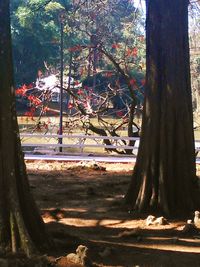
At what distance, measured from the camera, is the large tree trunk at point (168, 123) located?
29.4 feet

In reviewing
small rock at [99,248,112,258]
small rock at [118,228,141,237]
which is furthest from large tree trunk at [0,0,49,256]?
small rock at [118,228,141,237]

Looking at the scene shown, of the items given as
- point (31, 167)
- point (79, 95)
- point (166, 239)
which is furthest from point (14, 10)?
point (166, 239)

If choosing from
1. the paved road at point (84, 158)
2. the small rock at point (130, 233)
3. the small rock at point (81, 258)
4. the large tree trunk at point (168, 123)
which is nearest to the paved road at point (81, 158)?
the paved road at point (84, 158)

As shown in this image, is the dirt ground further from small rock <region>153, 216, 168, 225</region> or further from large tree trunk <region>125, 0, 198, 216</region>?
large tree trunk <region>125, 0, 198, 216</region>

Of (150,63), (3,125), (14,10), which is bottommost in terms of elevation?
(3,125)

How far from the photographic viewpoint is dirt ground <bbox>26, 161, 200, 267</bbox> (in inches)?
242

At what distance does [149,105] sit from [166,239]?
2707 mm

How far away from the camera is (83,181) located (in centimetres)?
1245

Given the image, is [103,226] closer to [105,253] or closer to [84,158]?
[105,253]

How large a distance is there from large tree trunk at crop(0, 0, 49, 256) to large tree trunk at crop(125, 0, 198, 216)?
346cm

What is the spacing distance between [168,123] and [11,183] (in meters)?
4.03

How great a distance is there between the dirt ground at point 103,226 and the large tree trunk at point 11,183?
0.34 m

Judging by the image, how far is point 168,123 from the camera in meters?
9.02

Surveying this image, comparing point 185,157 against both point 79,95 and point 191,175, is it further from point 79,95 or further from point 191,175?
point 79,95
